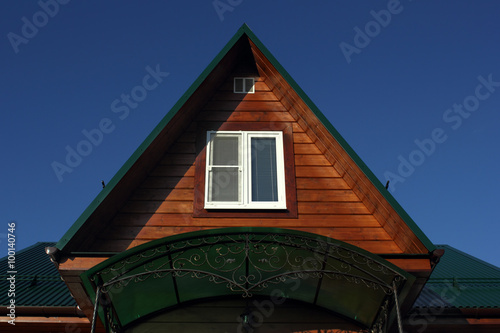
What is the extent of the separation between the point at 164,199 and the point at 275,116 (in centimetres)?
275

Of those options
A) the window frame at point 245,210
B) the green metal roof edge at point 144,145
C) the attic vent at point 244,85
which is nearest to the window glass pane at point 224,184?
the window frame at point 245,210

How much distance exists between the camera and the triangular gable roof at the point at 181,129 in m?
8.02

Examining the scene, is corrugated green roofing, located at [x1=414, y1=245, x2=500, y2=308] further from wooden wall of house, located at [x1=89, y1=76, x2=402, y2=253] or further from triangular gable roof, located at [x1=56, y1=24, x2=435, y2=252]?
triangular gable roof, located at [x1=56, y1=24, x2=435, y2=252]

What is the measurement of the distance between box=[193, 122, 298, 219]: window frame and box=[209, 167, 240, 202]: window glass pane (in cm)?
18

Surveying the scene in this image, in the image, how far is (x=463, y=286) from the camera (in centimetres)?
1046

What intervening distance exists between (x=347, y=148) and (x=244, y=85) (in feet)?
9.07

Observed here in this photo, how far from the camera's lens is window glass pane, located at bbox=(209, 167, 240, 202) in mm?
9242

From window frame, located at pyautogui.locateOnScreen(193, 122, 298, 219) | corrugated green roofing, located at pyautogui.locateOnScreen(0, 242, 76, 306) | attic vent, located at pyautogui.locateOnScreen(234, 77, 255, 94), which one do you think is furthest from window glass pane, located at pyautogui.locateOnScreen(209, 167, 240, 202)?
corrugated green roofing, located at pyautogui.locateOnScreen(0, 242, 76, 306)

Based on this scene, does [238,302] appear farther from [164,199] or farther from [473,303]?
[473,303]

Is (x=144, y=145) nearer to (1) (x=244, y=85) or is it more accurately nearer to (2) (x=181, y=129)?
(2) (x=181, y=129)

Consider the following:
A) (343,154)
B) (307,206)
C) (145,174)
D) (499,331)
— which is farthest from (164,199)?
(499,331)

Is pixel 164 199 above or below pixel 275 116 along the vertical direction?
below

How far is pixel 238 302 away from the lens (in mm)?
8523

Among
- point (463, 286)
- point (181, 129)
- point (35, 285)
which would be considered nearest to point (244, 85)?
point (181, 129)
